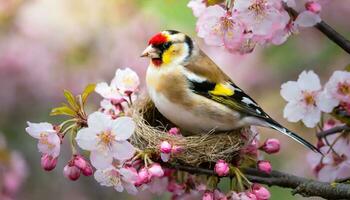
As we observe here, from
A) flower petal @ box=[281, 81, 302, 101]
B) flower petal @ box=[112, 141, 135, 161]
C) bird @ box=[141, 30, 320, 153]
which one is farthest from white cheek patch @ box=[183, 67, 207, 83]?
flower petal @ box=[112, 141, 135, 161]

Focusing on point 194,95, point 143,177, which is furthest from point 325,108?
point 143,177

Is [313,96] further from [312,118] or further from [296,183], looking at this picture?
[296,183]

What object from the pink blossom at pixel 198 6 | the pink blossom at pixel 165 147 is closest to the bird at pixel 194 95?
the pink blossom at pixel 198 6

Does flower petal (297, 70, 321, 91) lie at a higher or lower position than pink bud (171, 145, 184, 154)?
higher

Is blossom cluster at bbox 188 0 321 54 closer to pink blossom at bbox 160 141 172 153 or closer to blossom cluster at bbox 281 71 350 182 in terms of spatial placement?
blossom cluster at bbox 281 71 350 182

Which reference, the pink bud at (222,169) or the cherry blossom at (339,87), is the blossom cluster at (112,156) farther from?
the cherry blossom at (339,87)

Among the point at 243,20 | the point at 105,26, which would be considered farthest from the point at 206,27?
the point at 105,26
